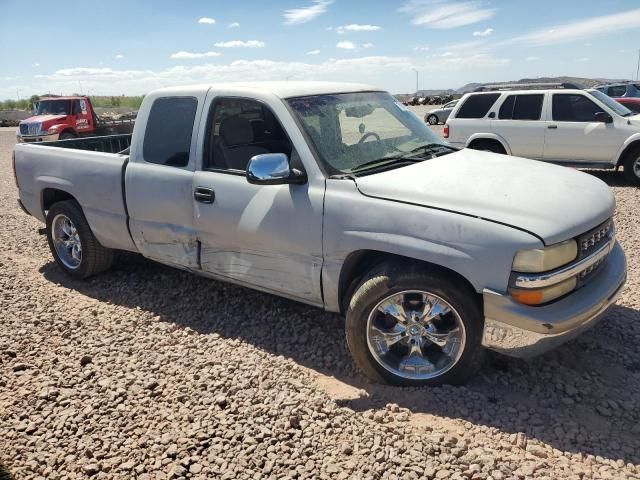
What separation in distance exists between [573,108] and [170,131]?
8.47m

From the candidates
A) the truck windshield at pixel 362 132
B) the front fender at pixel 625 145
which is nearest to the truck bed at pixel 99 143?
the truck windshield at pixel 362 132

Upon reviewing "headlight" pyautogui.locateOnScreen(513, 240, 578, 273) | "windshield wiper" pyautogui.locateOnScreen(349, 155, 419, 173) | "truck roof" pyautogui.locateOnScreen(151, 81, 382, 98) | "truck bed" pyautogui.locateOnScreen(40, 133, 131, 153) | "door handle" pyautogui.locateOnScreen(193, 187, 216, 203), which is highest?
"truck roof" pyautogui.locateOnScreen(151, 81, 382, 98)

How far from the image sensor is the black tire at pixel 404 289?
297 centimetres

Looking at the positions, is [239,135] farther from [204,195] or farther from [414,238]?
[414,238]

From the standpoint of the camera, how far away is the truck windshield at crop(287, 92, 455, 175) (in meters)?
3.62

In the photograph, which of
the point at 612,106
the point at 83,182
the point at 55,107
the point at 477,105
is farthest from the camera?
the point at 55,107

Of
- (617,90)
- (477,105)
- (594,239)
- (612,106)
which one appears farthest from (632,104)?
(594,239)

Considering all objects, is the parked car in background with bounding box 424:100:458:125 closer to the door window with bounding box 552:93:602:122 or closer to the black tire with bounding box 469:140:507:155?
the black tire with bounding box 469:140:507:155

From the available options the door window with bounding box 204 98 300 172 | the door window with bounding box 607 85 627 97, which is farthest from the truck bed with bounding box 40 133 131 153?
the door window with bounding box 607 85 627 97

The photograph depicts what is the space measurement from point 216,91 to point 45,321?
2451mm

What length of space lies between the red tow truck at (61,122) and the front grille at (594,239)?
18.1m

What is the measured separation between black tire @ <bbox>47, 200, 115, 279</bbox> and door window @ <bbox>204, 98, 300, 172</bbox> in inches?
73.0

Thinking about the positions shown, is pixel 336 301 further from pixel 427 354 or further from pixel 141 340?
pixel 141 340

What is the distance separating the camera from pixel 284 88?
3.92m
